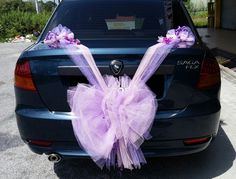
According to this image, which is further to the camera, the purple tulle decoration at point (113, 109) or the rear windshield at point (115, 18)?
the rear windshield at point (115, 18)

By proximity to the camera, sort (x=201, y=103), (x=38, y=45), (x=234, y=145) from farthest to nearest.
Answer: (x=234, y=145)
(x=38, y=45)
(x=201, y=103)

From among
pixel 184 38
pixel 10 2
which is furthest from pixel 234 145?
pixel 10 2

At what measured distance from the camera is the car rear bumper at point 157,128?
135 inches

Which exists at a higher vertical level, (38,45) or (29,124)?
(38,45)

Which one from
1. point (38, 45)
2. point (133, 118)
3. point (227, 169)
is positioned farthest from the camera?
point (227, 169)

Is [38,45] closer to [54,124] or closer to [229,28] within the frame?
[54,124]

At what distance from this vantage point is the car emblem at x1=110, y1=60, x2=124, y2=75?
11.1ft

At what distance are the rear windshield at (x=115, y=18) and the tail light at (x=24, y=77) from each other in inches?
27.3

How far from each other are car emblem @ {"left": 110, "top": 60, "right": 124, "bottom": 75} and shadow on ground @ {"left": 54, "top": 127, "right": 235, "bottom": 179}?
1.12 m

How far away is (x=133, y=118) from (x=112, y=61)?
484mm

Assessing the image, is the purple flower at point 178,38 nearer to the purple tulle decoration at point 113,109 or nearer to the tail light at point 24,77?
the purple tulle decoration at point 113,109

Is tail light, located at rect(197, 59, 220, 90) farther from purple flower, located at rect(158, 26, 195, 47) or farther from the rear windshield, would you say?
the rear windshield

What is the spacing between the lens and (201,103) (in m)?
3.53

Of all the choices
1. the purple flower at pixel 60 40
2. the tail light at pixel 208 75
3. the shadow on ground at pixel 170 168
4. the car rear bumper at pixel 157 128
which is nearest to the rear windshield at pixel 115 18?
the purple flower at pixel 60 40
